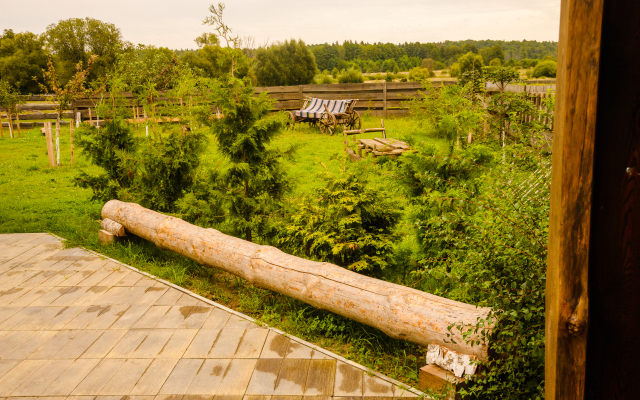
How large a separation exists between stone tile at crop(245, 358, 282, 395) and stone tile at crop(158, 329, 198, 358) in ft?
2.11

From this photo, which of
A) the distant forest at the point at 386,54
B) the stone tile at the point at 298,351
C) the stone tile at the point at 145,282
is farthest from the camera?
the distant forest at the point at 386,54

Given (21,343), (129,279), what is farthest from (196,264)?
(21,343)

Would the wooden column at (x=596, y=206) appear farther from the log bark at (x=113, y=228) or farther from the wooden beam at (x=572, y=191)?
the log bark at (x=113, y=228)

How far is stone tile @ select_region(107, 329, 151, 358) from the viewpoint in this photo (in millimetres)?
3459

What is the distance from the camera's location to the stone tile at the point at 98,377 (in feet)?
9.91

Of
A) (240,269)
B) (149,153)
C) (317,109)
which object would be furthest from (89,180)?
(317,109)

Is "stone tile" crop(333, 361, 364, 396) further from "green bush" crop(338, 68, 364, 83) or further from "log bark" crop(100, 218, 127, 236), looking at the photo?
"green bush" crop(338, 68, 364, 83)

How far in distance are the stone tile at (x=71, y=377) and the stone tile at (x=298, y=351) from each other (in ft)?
4.57

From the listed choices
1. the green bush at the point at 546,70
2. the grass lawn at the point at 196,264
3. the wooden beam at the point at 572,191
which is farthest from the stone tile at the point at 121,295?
the green bush at the point at 546,70

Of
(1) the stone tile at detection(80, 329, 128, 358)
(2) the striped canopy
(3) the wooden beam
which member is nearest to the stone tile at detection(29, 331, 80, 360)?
(1) the stone tile at detection(80, 329, 128, 358)

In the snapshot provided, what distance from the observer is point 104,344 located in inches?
142

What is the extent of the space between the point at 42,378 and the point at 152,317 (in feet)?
3.27

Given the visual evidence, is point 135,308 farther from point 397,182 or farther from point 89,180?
point 89,180

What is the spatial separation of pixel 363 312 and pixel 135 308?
7.30 feet
